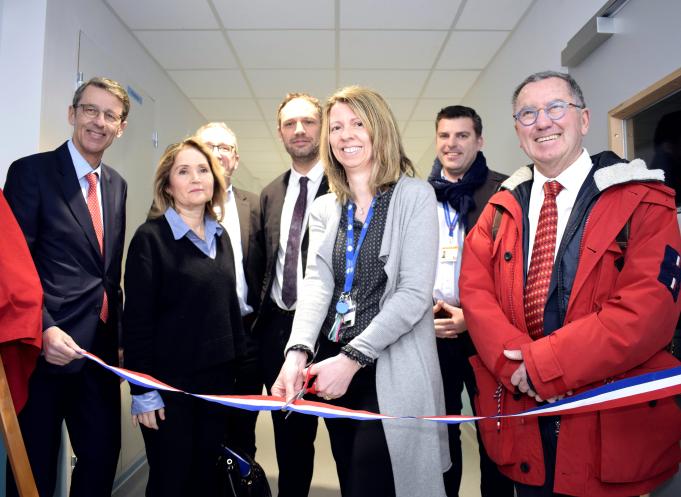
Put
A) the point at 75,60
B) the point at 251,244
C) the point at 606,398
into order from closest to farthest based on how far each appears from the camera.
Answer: the point at 606,398 < the point at 251,244 < the point at 75,60

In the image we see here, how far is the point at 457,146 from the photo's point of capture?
8.38 feet

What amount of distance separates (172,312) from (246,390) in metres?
0.62

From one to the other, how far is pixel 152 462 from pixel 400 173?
1.40 metres

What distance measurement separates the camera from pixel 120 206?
226cm

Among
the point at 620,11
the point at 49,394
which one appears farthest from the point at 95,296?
the point at 620,11

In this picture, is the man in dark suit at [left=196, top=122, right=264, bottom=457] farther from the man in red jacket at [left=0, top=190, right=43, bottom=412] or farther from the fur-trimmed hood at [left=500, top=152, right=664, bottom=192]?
the fur-trimmed hood at [left=500, top=152, right=664, bottom=192]

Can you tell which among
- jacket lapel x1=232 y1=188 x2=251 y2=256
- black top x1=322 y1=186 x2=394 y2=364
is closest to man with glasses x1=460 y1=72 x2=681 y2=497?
black top x1=322 y1=186 x2=394 y2=364

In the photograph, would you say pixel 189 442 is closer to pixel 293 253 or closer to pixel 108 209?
pixel 293 253

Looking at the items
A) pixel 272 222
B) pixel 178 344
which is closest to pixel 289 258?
pixel 272 222

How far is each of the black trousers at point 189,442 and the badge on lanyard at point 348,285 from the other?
2.41 feet

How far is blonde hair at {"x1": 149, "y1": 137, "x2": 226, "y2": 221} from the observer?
83.0 inches

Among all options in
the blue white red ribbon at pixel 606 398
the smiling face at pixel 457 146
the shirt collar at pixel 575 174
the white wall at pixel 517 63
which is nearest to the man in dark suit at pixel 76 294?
the blue white red ribbon at pixel 606 398

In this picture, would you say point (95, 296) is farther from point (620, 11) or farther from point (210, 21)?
point (620, 11)

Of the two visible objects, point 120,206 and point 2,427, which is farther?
point 120,206
